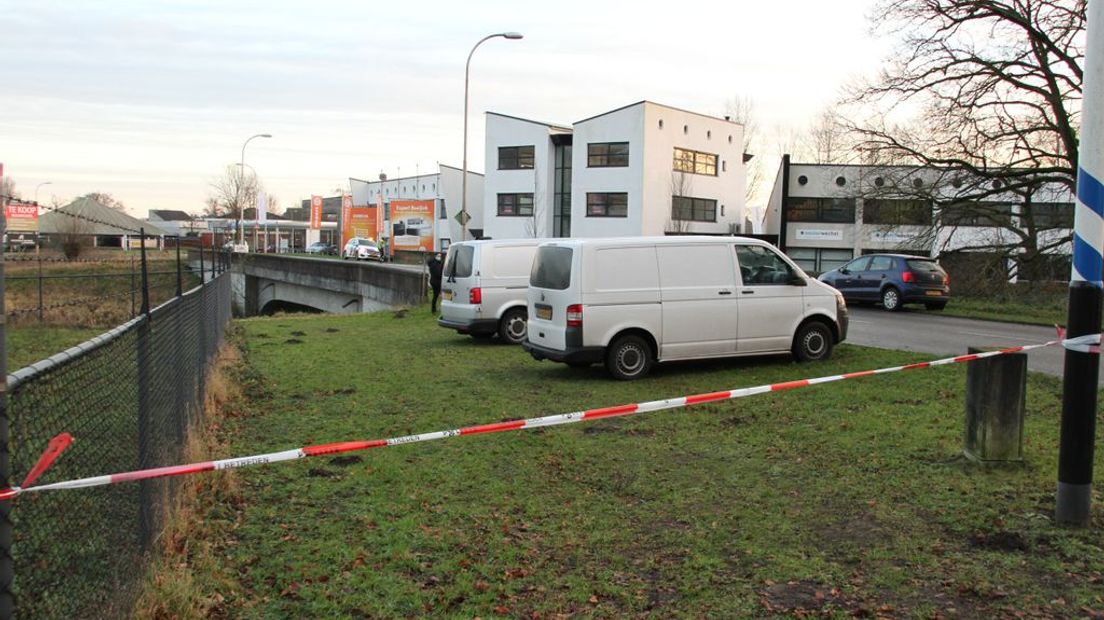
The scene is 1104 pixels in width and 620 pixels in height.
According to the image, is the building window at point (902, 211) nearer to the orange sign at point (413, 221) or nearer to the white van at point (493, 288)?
the white van at point (493, 288)

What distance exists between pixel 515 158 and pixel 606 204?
8967mm

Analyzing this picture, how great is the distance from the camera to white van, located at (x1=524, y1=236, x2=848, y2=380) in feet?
36.3

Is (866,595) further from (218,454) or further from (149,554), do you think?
(218,454)

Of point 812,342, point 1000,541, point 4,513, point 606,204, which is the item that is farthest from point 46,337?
point 606,204

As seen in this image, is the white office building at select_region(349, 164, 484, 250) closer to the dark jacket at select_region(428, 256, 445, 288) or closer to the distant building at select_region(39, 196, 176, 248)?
the dark jacket at select_region(428, 256, 445, 288)

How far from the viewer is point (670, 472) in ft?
22.3

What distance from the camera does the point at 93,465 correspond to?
3.83m

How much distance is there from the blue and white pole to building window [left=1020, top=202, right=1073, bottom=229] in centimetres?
2277

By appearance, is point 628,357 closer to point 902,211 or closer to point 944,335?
point 944,335

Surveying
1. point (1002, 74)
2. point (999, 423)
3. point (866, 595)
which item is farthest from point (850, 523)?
point (1002, 74)

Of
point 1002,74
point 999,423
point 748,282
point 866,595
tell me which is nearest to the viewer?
point 866,595

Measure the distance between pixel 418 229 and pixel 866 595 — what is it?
216 ft

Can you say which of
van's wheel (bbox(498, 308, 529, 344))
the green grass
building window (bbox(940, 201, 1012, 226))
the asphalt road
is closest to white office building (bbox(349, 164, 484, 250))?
building window (bbox(940, 201, 1012, 226))

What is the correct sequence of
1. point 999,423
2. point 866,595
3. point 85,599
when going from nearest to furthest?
point 85,599 → point 866,595 → point 999,423
